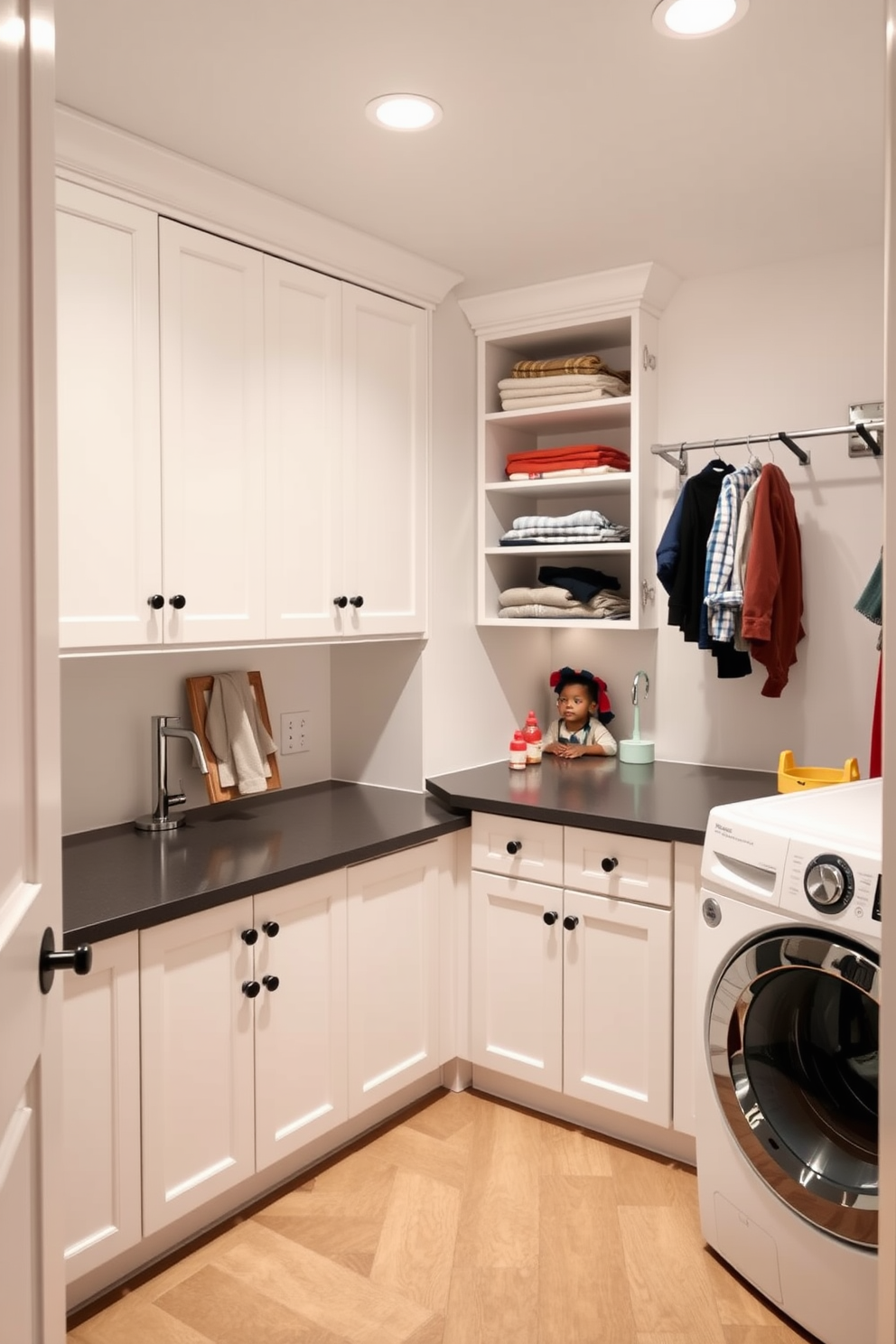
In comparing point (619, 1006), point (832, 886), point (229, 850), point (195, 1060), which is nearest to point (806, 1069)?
point (832, 886)

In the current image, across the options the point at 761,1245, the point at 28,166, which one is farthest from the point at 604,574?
the point at 28,166

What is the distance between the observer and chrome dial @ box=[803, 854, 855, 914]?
1.75 metres

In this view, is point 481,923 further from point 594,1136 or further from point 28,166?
point 28,166

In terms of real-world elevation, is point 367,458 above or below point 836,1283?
above

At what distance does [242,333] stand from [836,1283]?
2282 mm

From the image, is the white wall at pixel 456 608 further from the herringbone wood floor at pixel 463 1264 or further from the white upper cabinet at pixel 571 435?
the herringbone wood floor at pixel 463 1264

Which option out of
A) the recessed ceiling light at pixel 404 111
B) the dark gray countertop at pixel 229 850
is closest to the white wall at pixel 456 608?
the dark gray countertop at pixel 229 850

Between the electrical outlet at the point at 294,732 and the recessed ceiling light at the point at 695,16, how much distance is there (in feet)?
6.57

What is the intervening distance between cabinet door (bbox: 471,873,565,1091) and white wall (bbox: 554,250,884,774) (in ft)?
2.66

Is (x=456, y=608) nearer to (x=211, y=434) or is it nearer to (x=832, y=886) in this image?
(x=211, y=434)

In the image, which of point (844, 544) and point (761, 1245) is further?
point (844, 544)

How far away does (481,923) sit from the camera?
2.77m

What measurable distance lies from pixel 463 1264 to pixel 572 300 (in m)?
2.48

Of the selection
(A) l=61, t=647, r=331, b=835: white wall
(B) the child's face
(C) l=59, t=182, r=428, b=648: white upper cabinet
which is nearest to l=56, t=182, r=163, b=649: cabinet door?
(C) l=59, t=182, r=428, b=648: white upper cabinet
